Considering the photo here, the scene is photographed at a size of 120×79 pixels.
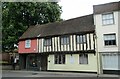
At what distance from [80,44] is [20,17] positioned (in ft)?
52.5

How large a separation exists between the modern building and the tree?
472 centimetres

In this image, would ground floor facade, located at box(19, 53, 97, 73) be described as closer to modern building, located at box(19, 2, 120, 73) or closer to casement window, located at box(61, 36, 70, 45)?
modern building, located at box(19, 2, 120, 73)

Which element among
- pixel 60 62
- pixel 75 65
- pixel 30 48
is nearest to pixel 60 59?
pixel 60 62

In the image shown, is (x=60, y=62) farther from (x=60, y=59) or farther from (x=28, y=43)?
(x=28, y=43)

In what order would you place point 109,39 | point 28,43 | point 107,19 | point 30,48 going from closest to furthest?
point 109,39 → point 107,19 → point 30,48 → point 28,43

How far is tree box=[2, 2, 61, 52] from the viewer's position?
136ft

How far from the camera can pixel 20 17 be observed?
42.6 m

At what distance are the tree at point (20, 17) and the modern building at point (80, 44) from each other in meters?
4.72

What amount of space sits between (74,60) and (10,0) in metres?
17.8

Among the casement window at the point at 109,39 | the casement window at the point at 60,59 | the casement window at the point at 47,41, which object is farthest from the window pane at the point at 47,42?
the casement window at the point at 109,39

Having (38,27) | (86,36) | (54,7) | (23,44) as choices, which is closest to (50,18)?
(54,7)

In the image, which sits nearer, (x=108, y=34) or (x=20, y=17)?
(x=108, y=34)

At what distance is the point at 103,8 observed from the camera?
95.6 feet

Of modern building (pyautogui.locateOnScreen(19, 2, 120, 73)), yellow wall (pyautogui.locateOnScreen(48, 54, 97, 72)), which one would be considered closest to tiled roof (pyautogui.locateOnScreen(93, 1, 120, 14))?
modern building (pyautogui.locateOnScreen(19, 2, 120, 73))
